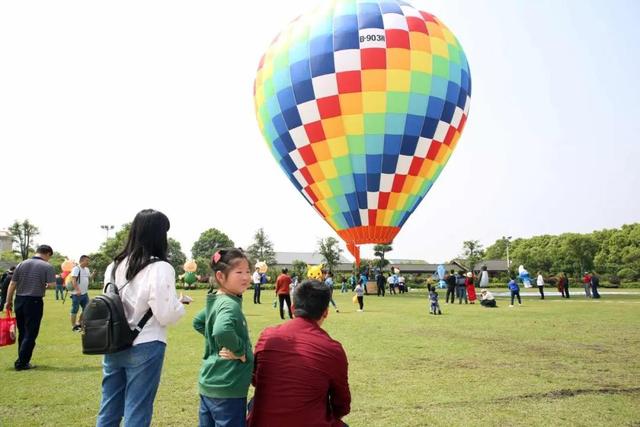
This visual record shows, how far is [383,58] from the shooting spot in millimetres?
19891

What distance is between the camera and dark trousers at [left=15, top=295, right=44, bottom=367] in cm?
740

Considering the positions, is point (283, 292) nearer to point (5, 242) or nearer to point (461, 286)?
point (461, 286)

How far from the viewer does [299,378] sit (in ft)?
9.40

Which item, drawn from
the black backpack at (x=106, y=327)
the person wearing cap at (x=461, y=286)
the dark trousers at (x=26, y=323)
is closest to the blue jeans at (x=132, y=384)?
the black backpack at (x=106, y=327)

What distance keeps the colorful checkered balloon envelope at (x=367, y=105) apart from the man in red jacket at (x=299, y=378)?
1779 cm

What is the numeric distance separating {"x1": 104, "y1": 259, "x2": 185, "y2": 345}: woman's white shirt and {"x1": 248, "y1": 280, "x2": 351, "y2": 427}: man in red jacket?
0.66 meters

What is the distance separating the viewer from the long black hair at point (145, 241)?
10.9ft

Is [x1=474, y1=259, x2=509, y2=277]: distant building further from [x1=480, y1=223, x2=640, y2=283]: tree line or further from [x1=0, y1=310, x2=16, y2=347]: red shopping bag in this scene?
[x1=0, y1=310, x2=16, y2=347]: red shopping bag

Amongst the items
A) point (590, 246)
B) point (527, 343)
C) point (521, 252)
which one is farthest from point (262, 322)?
point (521, 252)

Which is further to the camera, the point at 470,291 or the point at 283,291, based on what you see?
the point at 470,291

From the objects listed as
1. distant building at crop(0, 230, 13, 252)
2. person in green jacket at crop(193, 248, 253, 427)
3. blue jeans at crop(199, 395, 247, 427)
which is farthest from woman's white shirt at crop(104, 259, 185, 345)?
distant building at crop(0, 230, 13, 252)

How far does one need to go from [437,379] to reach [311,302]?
4.12 metres

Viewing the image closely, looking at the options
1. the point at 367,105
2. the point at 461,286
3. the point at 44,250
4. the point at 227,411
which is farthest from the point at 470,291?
the point at 227,411

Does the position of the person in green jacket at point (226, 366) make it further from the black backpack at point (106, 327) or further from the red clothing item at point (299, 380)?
the black backpack at point (106, 327)
